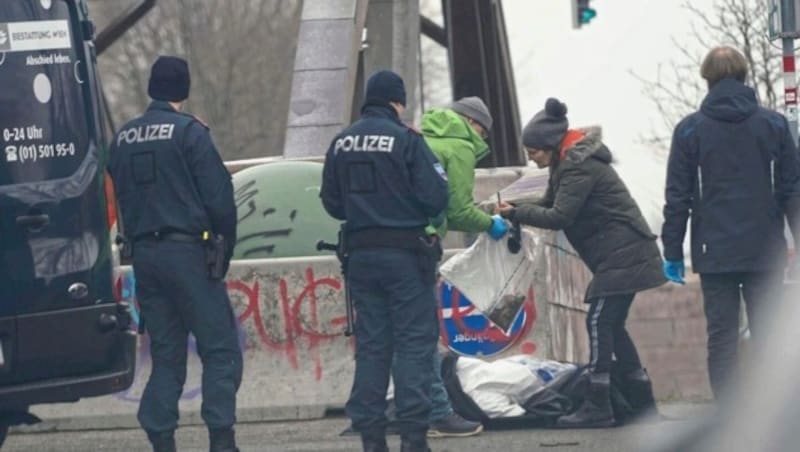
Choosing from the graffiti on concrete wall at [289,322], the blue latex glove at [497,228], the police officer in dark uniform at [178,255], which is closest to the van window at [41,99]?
the police officer in dark uniform at [178,255]

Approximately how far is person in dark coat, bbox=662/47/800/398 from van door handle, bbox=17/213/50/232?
9.54 ft

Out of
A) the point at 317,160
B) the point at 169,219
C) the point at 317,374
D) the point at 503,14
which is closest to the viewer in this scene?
the point at 169,219

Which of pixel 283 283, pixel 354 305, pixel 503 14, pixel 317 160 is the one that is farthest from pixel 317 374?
pixel 503 14

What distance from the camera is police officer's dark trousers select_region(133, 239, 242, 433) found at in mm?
8805

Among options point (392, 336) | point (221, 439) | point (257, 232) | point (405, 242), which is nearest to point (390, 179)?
point (405, 242)

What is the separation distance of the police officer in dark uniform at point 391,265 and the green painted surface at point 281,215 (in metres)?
3.43

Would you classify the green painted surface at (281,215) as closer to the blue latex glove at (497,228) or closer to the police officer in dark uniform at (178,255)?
the blue latex glove at (497,228)

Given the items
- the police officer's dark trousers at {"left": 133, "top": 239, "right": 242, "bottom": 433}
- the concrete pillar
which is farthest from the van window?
the concrete pillar

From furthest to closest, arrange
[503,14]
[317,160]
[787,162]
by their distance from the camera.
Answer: [503,14]
[317,160]
[787,162]

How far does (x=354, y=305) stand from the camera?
29.9 feet

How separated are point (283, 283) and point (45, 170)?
270 centimetres

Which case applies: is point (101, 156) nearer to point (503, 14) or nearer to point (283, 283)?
point (283, 283)

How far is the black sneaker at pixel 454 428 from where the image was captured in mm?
10070

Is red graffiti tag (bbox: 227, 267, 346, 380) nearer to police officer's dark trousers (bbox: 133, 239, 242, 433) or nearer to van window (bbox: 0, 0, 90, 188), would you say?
police officer's dark trousers (bbox: 133, 239, 242, 433)
